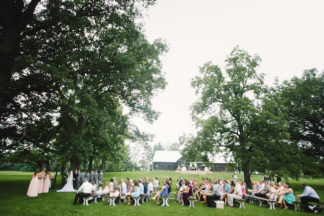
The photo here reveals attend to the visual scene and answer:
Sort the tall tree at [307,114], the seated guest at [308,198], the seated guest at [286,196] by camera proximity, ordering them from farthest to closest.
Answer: the tall tree at [307,114], the seated guest at [286,196], the seated guest at [308,198]

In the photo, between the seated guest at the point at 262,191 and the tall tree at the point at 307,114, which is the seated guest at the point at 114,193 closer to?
the seated guest at the point at 262,191

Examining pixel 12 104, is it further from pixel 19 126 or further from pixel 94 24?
pixel 94 24

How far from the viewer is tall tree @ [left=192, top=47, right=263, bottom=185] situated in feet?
70.8

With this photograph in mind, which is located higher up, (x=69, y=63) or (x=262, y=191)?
(x=69, y=63)

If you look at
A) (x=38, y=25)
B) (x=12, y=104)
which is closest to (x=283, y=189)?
(x=38, y=25)

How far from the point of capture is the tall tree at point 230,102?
21594 mm

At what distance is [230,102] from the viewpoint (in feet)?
73.9

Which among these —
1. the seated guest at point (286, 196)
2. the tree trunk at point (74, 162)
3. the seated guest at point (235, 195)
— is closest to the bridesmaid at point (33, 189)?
the tree trunk at point (74, 162)

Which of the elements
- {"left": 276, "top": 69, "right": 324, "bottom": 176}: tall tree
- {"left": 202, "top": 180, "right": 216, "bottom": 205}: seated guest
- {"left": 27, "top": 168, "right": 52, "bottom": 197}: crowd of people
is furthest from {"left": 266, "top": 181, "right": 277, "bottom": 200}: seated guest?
{"left": 276, "top": 69, "right": 324, "bottom": 176}: tall tree

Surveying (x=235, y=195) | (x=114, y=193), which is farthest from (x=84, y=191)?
(x=235, y=195)

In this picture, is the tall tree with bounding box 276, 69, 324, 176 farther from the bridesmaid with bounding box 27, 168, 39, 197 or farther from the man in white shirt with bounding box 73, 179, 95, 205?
the bridesmaid with bounding box 27, 168, 39, 197

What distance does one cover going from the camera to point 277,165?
19.6m

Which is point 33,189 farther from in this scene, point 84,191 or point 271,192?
point 271,192

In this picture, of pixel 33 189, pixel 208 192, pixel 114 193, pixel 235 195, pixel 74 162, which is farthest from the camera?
pixel 74 162
